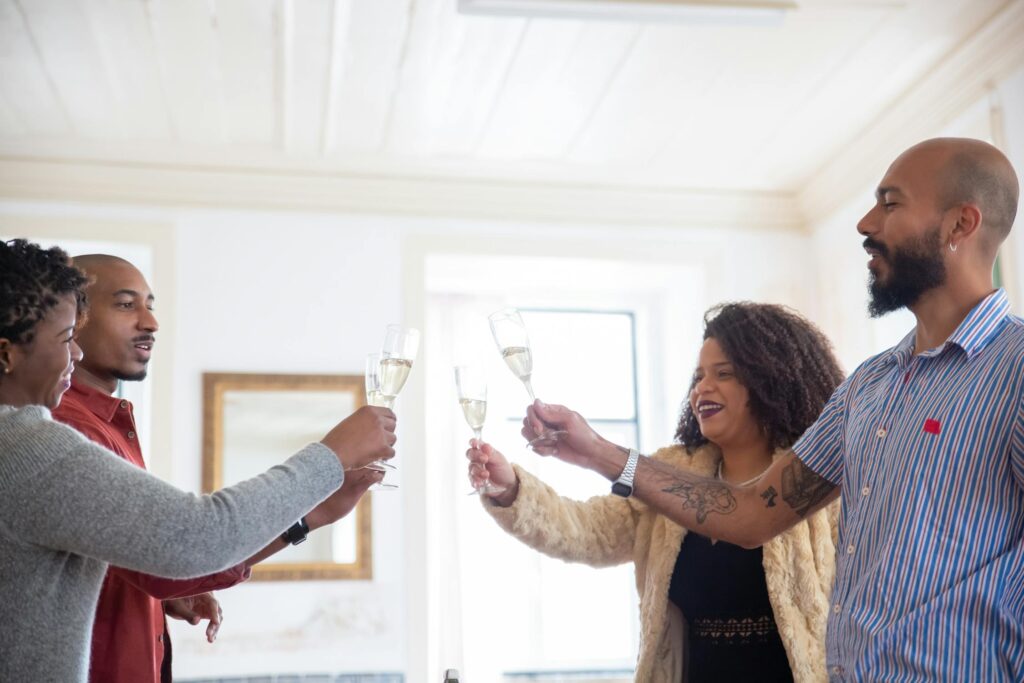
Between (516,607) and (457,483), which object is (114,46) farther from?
(516,607)

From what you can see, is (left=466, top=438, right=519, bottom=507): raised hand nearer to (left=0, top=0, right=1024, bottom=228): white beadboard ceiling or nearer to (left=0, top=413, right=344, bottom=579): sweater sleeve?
(left=0, top=413, right=344, bottom=579): sweater sleeve

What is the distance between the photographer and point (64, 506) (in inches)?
57.7

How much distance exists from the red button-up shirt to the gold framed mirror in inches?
94.3

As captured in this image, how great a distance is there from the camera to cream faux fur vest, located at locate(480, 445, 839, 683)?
2.30 m

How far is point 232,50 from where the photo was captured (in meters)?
3.88

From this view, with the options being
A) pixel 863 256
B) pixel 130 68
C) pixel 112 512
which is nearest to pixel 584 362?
pixel 863 256

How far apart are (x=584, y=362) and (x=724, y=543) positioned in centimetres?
329

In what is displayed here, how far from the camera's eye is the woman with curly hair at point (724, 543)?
7.60 ft

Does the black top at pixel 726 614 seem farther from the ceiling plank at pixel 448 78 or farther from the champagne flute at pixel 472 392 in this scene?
the ceiling plank at pixel 448 78

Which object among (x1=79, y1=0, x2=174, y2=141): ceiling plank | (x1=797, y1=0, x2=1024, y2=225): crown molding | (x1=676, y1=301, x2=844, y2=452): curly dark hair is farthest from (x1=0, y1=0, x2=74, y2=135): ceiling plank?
(x1=797, y1=0, x2=1024, y2=225): crown molding

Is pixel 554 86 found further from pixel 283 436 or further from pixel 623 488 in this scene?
pixel 623 488

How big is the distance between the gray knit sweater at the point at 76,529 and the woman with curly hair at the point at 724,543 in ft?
2.70

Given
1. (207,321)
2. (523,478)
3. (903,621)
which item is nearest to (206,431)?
(207,321)

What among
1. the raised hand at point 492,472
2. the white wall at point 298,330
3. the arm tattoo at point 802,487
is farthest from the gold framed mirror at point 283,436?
the arm tattoo at point 802,487
